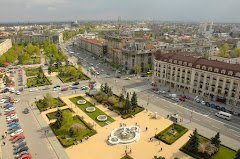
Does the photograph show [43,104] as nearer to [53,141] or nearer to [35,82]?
[53,141]

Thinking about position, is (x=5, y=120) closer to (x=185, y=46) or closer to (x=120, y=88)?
(x=120, y=88)

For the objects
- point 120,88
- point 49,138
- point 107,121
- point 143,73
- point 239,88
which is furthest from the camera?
point 143,73

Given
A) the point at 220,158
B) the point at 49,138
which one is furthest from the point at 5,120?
the point at 220,158

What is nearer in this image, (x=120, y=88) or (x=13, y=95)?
(x=13, y=95)

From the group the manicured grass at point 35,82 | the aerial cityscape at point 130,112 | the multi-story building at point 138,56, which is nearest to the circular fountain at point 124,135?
the aerial cityscape at point 130,112

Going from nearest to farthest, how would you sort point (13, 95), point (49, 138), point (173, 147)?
point (173, 147) → point (49, 138) → point (13, 95)

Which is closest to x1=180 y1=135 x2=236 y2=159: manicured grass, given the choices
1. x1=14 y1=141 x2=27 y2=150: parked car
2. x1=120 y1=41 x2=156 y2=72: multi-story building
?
x1=14 y1=141 x2=27 y2=150: parked car

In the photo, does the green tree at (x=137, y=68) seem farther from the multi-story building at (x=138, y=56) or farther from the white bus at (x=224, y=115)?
the white bus at (x=224, y=115)

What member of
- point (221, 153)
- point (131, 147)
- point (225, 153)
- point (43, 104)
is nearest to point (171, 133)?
point (131, 147)
